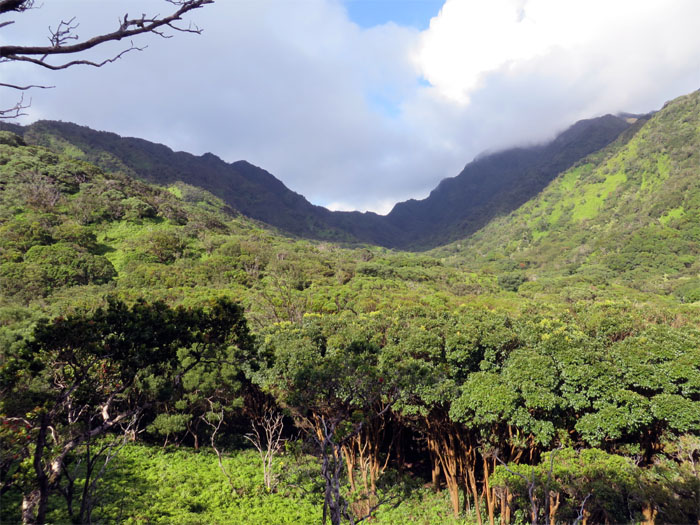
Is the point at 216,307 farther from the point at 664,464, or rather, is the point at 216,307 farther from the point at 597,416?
the point at 664,464

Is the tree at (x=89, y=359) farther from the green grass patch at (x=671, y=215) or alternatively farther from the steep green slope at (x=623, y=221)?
the green grass patch at (x=671, y=215)

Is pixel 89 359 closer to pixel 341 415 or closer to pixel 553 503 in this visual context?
pixel 341 415

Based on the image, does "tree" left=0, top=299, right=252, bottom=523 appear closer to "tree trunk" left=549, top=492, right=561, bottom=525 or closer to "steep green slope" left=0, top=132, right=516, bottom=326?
"tree trunk" left=549, top=492, right=561, bottom=525

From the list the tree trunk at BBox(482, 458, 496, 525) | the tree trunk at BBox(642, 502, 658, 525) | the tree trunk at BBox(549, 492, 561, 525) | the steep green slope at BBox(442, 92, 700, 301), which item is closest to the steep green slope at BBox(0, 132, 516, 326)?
the tree trunk at BBox(482, 458, 496, 525)

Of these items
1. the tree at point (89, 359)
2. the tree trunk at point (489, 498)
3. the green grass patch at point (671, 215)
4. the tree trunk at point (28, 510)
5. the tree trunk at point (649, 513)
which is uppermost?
the green grass patch at point (671, 215)

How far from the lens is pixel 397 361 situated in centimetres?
1271

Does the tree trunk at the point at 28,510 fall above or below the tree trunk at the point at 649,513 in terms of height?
above

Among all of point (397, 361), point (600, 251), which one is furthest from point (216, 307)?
point (600, 251)

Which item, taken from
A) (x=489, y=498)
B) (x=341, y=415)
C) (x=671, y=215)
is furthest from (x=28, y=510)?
(x=671, y=215)

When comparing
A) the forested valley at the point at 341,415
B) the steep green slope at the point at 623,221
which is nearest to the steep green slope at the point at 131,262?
the forested valley at the point at 341,415

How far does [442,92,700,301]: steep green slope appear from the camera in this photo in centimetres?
8694

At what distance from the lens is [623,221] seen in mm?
117375

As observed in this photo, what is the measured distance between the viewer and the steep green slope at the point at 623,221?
86.9 m

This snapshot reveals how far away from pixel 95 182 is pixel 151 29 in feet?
260
